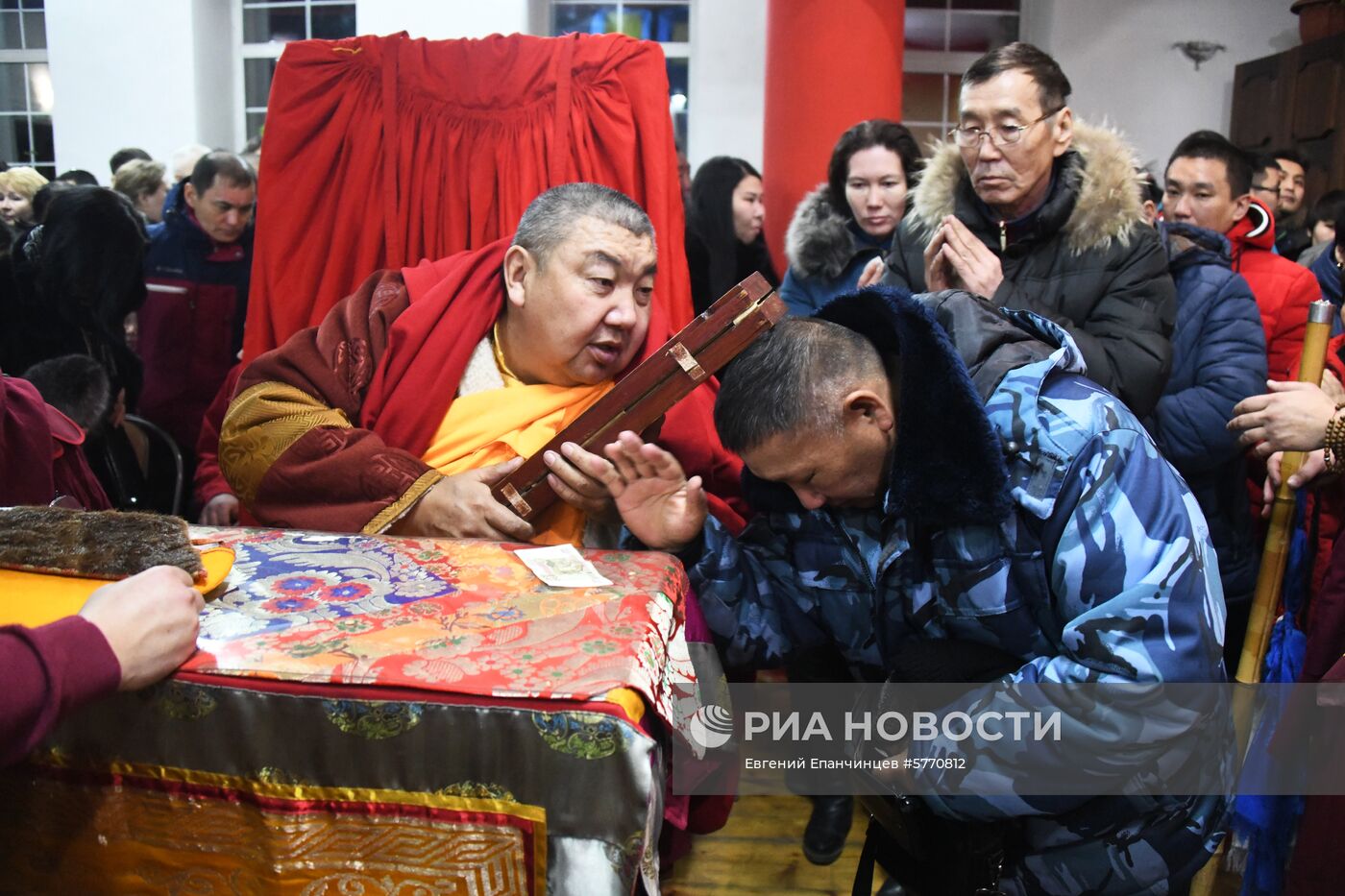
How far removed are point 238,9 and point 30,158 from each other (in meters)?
1.03

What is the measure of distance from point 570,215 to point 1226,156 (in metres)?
1.91

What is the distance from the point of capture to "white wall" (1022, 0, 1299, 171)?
584 cm

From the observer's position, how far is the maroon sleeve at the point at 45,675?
864 millimetres

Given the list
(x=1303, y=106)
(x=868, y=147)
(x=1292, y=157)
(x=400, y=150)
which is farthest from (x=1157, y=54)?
(x=400, y=150)

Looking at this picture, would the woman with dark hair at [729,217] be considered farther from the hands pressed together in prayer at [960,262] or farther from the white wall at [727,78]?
the white wall at [727,78]

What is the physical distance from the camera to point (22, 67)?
7.53 ft

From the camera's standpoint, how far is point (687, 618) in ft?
4.64

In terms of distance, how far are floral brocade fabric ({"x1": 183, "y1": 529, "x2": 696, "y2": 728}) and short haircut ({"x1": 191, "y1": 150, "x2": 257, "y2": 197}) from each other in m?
2.04

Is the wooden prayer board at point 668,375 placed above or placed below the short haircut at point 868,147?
below

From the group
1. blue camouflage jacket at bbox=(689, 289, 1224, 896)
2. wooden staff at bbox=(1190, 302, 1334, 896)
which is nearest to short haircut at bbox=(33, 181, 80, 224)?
blue camouflage jacket at bbox=(689, 289, 1224, 896)

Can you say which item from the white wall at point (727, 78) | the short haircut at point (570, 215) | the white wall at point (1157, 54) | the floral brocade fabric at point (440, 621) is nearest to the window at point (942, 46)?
the white wall at point (1157, 54)

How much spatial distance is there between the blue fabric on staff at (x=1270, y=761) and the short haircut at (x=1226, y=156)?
1077mm

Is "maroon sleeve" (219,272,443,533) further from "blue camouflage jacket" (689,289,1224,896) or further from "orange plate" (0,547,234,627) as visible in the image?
"blue camouflage jacket" (689,289,1224,896)

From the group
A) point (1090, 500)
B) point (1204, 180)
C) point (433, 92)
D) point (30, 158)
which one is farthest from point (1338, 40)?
point (30, 158)
